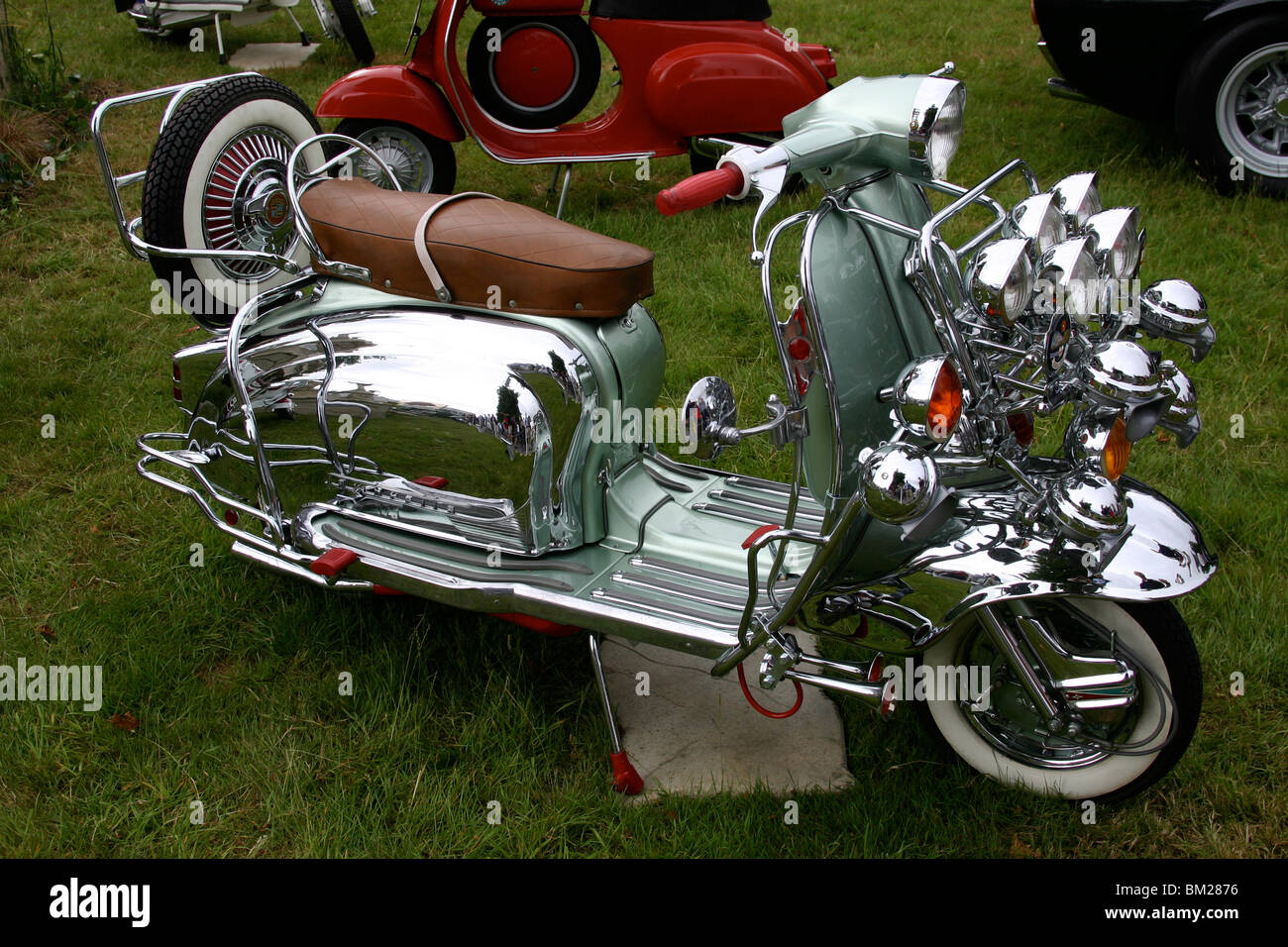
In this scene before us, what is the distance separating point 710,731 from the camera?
253 centimetres

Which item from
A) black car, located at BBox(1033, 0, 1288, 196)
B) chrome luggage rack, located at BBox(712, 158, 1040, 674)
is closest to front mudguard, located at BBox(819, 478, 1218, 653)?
chrome luggage rack, located at BBox(712, 158, 1040, 674)

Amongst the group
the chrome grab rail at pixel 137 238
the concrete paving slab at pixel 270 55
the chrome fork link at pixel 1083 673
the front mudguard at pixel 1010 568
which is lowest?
the chrome fork link at pixel 1083 673

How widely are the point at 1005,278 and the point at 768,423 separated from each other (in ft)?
1.59

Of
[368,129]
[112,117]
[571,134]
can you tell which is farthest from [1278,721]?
[112,117]

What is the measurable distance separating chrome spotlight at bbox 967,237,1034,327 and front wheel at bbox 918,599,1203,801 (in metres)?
0.58

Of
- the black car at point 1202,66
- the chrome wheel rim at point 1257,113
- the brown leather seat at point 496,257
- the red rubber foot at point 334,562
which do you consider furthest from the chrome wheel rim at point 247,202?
the chrome wheel rim at point 1257,113

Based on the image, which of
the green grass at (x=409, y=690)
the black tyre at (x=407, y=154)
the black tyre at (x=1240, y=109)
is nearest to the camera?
the green grass at (x=409, y=690)

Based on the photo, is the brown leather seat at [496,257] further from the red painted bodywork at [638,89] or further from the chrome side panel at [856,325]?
the red painted bodywork at [638,89]

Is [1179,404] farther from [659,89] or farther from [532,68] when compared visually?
[532,68]

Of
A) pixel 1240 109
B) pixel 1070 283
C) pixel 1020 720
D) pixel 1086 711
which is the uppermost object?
pixel 1240 109

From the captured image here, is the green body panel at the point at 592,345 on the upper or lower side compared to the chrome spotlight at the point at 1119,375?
lower

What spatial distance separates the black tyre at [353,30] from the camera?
6.57m

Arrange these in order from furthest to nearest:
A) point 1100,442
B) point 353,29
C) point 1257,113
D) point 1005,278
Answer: point 353,29 → point 1257,113 → point 1100,442 → point 1005,278

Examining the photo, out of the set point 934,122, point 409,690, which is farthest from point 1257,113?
point 409,690
